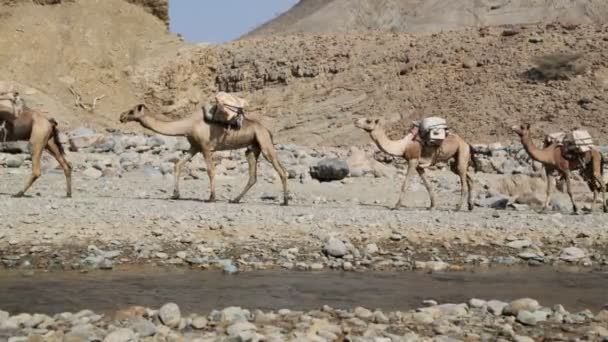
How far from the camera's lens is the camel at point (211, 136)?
1605 centimetres

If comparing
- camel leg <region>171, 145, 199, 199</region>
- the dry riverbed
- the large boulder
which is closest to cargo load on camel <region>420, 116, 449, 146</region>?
the dry riverbed

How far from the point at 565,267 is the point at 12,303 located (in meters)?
6.77

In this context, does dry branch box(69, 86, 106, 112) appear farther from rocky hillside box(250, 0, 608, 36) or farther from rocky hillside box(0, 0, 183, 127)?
rocky hillside box(250, 0, 608, 36)

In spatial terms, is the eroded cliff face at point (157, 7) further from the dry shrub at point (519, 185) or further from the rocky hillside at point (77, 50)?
the dry shrub at point (519, 185)

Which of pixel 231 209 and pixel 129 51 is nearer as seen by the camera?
pixel 231 209

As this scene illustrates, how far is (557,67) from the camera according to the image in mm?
35500

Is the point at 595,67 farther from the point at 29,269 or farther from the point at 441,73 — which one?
the point at 29,269

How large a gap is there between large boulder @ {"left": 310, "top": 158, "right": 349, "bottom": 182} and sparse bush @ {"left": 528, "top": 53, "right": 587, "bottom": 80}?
17.2 meters

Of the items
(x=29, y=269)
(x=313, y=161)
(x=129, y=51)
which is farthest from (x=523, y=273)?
(x=129, y=51)

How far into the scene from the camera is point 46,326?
26.2 ft

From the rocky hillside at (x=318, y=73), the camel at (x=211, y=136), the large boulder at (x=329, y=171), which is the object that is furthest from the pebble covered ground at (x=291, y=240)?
the rocky hillside at (x=318, y=73)

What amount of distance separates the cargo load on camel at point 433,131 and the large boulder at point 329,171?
12.9 ft

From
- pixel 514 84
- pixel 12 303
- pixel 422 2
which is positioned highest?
pixel 422 2

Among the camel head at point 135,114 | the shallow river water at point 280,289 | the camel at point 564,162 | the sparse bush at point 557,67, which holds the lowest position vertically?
the shallow river water at point 280,289
